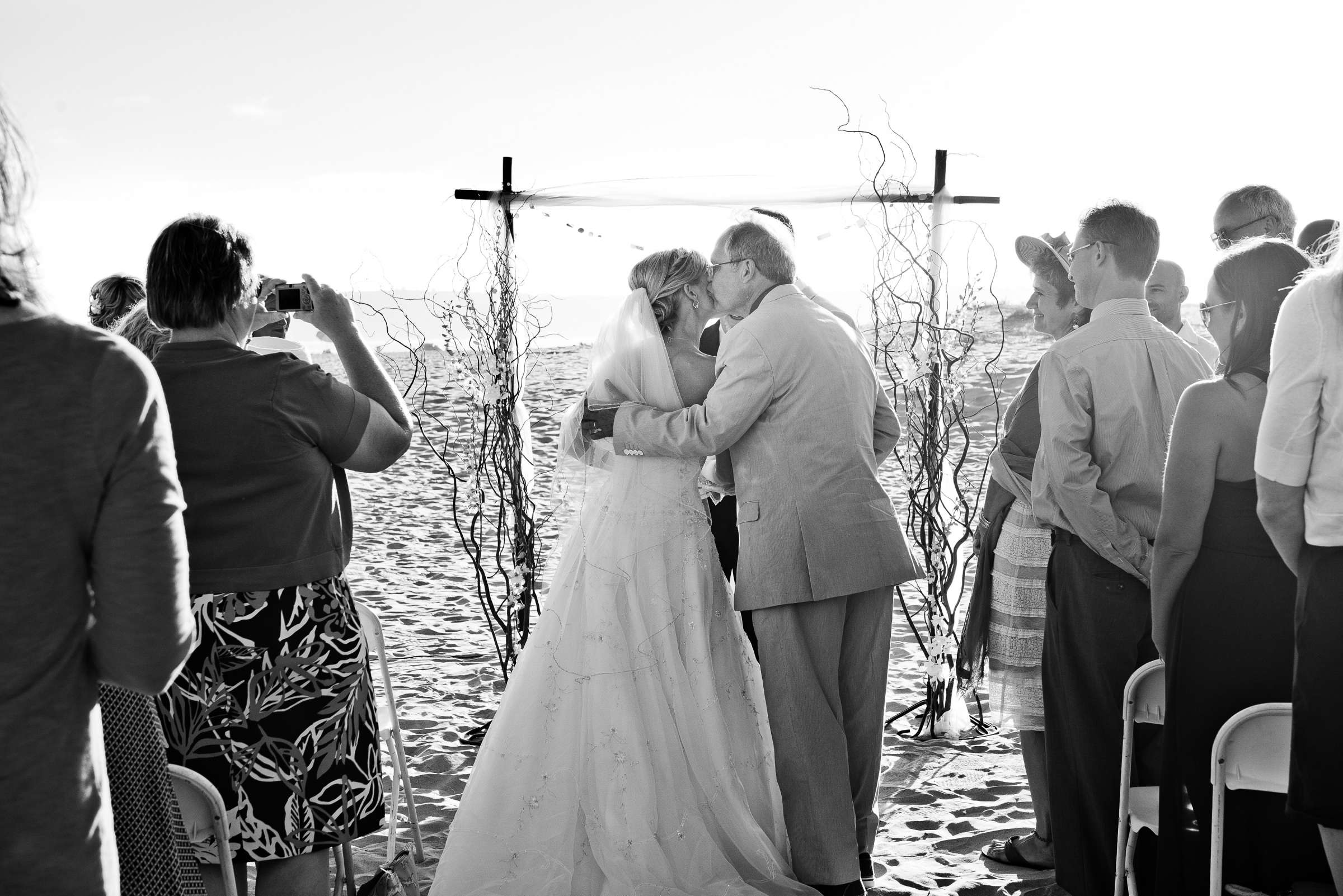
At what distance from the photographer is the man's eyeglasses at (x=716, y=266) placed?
10.8 ft

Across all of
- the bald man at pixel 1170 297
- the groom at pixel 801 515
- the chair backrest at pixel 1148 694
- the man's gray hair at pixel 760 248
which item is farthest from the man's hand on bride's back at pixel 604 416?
the bald man at pixel 1170 297

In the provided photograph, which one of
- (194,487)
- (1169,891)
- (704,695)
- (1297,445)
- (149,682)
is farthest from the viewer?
(704,695)

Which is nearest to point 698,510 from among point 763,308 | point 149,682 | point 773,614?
point 773,614

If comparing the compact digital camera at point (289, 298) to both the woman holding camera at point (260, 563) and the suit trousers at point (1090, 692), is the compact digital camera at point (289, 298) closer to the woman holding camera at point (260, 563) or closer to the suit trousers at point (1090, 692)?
the woman holding camera at point (260, 563)

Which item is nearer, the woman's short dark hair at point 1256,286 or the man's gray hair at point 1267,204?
the woman's short dark hair at point 1256,286

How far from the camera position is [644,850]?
3.09 metres

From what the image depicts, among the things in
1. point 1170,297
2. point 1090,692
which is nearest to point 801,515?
point 1090,692

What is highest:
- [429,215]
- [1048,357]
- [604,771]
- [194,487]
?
[429,215]

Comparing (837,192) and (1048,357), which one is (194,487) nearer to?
(1048,357)

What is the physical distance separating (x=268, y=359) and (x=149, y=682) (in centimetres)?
100

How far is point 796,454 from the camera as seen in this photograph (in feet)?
10.5

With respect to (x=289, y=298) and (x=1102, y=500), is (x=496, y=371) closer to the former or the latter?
(x=289, y=298)

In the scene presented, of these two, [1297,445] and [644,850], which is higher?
[1297,445]

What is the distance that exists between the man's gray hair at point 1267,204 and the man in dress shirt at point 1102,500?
732 mm
